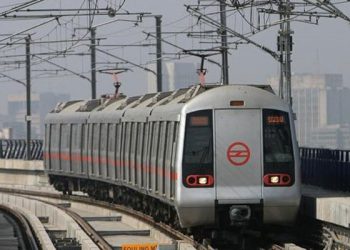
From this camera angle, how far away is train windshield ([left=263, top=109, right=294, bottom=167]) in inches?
818

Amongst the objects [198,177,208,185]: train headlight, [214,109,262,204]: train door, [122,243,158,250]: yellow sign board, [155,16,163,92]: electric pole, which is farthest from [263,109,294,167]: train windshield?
[155,16,163,92]: electric pole

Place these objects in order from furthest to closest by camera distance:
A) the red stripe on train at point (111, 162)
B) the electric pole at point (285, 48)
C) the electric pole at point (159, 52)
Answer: the electric pole at point (159, 52) → the electric pole at point (285, 48) → the red stripe on train at point (111, 162)

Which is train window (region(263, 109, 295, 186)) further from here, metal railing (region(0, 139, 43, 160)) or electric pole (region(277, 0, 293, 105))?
metal railing (region(0, 139, 43, 160))

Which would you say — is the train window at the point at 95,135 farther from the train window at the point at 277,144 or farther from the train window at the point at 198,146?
the train window at the point at 277,144

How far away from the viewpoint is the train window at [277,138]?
20.8 metres

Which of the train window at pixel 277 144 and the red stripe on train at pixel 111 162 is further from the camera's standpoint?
the red stripe on train at pixel 111 162

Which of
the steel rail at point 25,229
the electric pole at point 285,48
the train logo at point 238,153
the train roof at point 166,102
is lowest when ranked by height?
the steel rail at point 25,229

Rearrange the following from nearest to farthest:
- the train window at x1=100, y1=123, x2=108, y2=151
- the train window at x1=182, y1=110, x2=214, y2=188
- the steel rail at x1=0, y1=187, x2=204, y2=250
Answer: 1. the train window at x1=182, y1=110, x2=214, y2=188
2. the steel rail at x1=0, y1=187, x2=204, y2=250
3. the train window at x1=100, y1=123, x2=108, y2=151

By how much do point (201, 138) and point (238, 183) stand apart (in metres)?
1.06

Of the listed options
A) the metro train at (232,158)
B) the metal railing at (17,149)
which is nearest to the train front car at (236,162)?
the metro train at (232,158)

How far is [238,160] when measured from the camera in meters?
20.7

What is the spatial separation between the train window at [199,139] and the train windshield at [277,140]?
1.01 m

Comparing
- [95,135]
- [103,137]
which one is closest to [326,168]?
[103,137]

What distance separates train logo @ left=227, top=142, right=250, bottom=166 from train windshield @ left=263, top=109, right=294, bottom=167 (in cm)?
34
